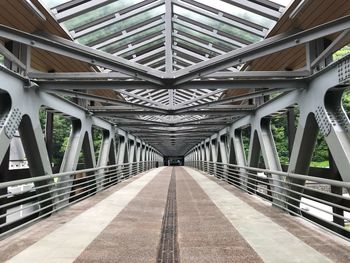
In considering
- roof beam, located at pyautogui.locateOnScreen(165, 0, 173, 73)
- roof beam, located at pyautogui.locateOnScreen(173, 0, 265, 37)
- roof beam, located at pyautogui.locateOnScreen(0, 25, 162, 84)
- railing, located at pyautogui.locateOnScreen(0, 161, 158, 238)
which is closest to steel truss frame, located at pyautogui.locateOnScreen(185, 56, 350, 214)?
roof beam, located at pyautogui.locateOnScreen(173, 0, 265, 37)

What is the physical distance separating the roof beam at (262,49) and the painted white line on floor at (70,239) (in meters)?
3.52

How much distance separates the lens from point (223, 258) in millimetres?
4766

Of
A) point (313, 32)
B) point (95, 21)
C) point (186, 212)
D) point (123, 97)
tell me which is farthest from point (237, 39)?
point (123, 97)

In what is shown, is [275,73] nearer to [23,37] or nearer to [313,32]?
[313,32]

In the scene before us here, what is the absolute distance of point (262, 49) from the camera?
7.50 metres

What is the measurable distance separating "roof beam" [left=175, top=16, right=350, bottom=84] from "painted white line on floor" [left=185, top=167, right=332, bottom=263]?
3171mm

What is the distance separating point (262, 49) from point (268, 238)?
12.1 ft

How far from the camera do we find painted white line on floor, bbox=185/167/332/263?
476 centimetres

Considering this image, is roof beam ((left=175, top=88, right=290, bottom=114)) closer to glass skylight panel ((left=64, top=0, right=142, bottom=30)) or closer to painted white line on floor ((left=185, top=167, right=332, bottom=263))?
painted white line on floor ((left=185, top=167, right=332, bottom=263))

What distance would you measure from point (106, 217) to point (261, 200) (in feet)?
15.2

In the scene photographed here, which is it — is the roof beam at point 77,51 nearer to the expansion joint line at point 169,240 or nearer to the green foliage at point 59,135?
the expansion joint line at point 169,240

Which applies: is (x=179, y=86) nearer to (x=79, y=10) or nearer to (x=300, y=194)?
(x=79, y=10)

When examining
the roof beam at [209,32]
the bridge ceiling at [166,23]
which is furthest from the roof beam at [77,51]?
the roof beam at [209,32]

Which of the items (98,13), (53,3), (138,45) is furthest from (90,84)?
(53,3)
